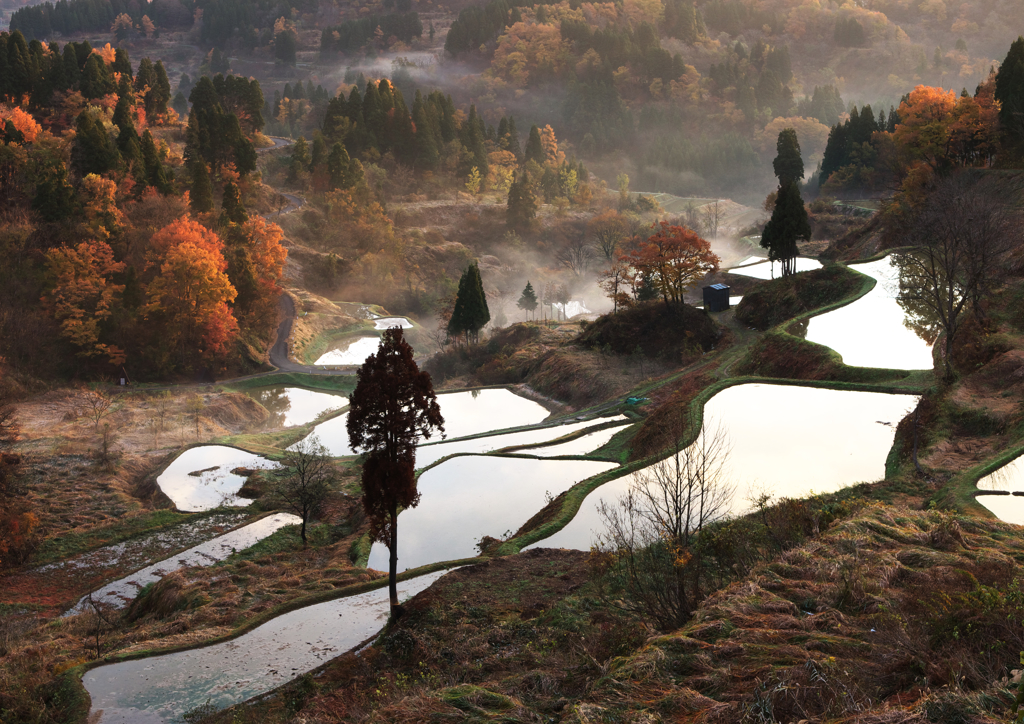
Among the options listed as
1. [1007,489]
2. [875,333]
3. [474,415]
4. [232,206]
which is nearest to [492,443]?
[474,415]

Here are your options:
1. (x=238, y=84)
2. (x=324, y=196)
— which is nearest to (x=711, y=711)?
(x=324, y=196)

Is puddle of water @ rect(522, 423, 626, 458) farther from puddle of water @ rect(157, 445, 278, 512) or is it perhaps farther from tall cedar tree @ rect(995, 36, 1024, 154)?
tall cedar tree @ rect(995, 36, 1024, 154)

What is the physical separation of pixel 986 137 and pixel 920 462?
130ft

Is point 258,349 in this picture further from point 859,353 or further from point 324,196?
point 859,353

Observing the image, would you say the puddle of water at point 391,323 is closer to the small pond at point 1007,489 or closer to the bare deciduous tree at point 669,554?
the bare deciduous tree at point 669,554

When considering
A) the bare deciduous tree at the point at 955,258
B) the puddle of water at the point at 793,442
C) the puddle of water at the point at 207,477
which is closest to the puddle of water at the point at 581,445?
the puddle of water at the point at 793,442

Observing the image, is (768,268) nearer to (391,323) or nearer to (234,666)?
(391,323)

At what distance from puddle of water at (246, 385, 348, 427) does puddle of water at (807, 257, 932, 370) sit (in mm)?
30029

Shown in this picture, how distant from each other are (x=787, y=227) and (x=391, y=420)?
33993mm

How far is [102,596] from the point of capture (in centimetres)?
2300

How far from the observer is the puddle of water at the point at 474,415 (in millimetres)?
36312

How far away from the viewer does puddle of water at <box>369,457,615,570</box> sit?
2011 centimetres

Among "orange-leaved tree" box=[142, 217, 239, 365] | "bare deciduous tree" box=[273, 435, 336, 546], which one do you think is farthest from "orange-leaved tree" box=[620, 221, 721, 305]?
"orange-leaved tree" box=[142, 217, 239, 365]

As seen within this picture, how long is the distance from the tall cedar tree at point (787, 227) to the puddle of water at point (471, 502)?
980 inches
